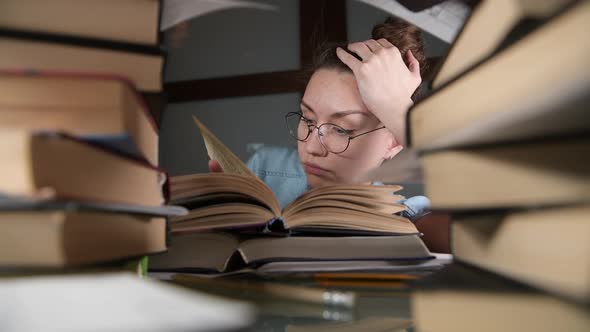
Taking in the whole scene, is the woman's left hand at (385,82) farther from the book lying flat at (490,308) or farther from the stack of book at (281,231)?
the book lying flat at (490,308)

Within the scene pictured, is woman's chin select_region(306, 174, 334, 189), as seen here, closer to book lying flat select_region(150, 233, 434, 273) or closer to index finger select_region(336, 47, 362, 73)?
index finger select_region(336, 47, 362, 73)

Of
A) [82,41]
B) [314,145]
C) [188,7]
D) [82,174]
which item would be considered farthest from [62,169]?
[188,7]

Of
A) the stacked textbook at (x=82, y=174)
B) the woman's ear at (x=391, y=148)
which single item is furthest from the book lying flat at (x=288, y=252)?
the woman's ear at (x=391, y=148)

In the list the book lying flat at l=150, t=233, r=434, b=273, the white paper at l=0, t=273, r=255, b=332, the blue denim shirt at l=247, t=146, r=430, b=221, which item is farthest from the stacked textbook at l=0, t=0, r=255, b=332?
the blue denim shirt at l=247, t=146, r=430, b=221

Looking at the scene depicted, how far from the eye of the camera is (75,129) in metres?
0.31

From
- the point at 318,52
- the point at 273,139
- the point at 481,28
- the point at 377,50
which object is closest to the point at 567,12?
the point at 481,28

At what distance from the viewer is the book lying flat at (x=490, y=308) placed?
9.1 inches

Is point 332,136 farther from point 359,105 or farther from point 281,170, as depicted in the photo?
point 281,170

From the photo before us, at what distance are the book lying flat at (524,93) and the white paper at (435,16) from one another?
1411 mm

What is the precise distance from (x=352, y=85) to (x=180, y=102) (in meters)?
0.94

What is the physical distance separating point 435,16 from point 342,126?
725 millimetres

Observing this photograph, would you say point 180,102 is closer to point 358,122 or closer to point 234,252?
point 358,122

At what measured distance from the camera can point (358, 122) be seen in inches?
Answer: 47.9

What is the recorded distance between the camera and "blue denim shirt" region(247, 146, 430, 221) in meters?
1.81
